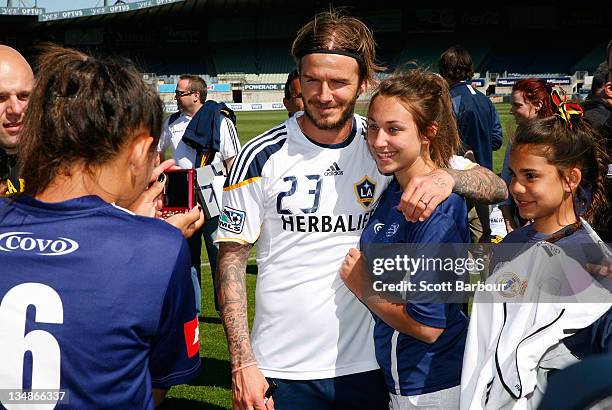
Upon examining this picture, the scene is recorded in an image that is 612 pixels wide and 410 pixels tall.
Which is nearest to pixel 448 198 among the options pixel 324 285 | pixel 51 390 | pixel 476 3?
pixel 324 285

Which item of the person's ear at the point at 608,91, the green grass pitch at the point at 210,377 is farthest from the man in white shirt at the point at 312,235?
the person's ear at the point at 608,91

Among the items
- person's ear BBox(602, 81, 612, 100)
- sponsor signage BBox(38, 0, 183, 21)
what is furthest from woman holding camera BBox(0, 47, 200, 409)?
sponsor signage BBox(38, 0, 183, 21)

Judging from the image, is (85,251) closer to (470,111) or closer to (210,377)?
(210,377)

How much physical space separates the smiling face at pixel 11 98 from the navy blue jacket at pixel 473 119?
12.5 feet

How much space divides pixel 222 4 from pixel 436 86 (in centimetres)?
5433

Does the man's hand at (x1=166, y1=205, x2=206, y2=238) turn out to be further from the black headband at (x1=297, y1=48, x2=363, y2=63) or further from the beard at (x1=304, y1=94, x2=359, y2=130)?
the black headband at (x1=297, y1=48, x2=363, y2=63)

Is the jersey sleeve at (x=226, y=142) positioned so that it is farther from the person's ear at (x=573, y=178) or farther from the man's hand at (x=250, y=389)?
the person's ear at (x=573, y=178)

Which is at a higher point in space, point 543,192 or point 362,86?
point 362,86

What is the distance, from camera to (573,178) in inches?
94.7

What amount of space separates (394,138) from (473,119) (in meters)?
3.81

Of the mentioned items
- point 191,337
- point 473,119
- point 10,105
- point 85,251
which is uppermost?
point 473,119

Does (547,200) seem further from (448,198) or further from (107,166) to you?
(107,166)

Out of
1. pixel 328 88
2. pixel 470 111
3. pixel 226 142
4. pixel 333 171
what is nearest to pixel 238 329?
pixel 333 171

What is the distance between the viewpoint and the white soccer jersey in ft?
8.27
